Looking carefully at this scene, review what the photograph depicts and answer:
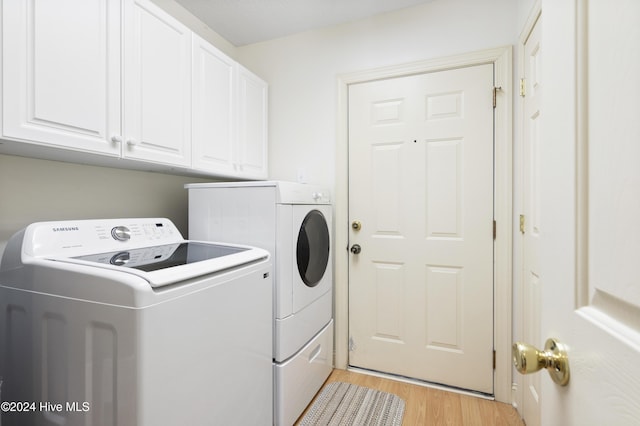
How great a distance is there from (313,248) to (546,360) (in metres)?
1.43

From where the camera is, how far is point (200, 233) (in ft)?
5.68

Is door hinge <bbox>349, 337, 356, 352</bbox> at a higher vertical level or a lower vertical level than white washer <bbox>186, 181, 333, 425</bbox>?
lower

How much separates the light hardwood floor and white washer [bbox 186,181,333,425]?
20.8 inches

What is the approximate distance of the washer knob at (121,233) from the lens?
4.44 ft

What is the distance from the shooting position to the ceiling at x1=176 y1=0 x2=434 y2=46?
6.44ft

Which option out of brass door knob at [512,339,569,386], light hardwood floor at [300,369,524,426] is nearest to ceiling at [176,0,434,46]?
brass door knob at [512,339,569,386]

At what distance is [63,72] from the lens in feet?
3.48

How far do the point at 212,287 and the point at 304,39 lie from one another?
2111mm

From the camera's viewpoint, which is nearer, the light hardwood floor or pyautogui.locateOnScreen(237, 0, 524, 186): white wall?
the light hardwood floor

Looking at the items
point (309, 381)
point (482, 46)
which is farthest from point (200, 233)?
point (482, 46)

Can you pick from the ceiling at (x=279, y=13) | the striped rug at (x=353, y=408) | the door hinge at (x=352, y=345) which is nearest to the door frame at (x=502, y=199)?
the ceiling at (x=279, y=13)

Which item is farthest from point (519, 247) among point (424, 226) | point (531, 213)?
point (424, 226)

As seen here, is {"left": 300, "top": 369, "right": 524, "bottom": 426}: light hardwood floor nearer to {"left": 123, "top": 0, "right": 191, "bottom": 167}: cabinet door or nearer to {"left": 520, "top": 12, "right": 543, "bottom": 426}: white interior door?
{"left": 520, "top": 12, "right": 543, "bottom": 426}: white interior door

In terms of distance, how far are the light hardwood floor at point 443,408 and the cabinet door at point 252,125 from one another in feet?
5.56
